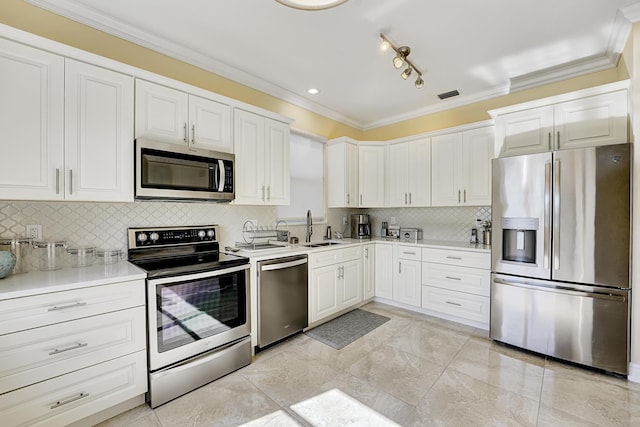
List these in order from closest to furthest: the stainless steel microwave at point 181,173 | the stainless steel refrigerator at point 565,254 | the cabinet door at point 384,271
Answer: the stainless steel microwave at point 181,173
the stainless steel refrigerator at point 565,254
the cabinet door at point 384,271

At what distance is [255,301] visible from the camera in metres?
2.62

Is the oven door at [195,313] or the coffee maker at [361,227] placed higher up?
the coffee maker at [361,227]

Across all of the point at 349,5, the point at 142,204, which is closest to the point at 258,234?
the point at 142,204

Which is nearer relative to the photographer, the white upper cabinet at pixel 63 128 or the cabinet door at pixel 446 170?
the white upper cabinet at pixel 63 128

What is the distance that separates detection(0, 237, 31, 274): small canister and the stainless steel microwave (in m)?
0.73

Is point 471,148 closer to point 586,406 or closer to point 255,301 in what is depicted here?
point 586,406

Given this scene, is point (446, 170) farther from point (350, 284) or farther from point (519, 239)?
point (350, 284)

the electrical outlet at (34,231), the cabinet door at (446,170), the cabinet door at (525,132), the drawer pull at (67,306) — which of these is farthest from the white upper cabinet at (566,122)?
the electrical outlet at (34,231)

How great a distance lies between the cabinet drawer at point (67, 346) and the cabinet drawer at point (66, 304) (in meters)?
0.04

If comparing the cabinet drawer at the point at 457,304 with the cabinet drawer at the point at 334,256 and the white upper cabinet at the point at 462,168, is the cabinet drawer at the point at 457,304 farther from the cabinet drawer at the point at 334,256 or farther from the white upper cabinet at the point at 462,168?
the white upper cabinet at the point at 462,168

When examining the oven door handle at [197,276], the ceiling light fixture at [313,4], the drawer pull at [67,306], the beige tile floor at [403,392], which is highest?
the ceiling light fixture at [313,4]

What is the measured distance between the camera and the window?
3.87 meters

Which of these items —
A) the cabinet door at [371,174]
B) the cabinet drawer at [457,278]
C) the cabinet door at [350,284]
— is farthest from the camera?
the cabinet door at [371,174]

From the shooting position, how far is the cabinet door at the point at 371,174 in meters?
4.38
